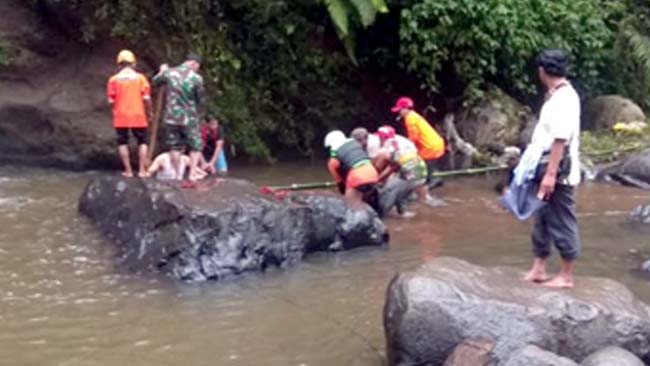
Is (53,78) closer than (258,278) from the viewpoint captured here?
No

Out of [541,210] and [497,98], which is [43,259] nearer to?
[541,210]

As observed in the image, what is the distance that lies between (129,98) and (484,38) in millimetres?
5907

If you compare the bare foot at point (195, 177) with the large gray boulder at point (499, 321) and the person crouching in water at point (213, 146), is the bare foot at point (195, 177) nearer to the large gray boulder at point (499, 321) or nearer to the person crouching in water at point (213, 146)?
the person crouching in water at point (213, 146)

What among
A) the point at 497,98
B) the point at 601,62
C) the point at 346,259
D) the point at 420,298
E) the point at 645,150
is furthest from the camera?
the point at 601,62

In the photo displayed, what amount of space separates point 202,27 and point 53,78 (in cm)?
213

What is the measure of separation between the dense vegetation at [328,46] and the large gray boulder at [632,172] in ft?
7.77

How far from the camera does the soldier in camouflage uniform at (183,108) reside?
10.9m

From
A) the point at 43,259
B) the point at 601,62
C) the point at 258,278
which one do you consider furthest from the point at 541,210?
the point at 601,62

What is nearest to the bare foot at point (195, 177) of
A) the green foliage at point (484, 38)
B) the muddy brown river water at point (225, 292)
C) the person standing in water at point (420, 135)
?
the muddy brown river water at point (225, 292)

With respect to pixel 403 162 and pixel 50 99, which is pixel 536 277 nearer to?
pixel 403 162

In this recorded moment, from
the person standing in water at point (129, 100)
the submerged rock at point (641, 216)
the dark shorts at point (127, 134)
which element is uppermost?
the person standing in water at point (129, 100)

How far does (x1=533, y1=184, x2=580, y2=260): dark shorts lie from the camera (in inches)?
281

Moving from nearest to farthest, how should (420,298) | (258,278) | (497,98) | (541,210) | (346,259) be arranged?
(420,298), (541,210), (258,278), (346,259), (497,98)

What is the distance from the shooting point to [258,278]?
9352 millimetres
